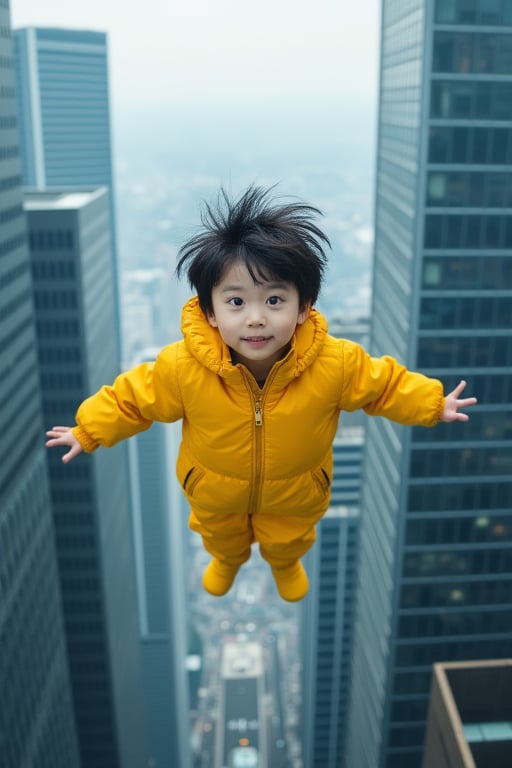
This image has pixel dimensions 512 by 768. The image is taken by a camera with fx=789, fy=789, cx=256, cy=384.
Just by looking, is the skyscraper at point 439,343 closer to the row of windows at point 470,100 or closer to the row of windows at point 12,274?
the row of windows at point 470,100

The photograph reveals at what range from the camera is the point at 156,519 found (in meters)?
75.1

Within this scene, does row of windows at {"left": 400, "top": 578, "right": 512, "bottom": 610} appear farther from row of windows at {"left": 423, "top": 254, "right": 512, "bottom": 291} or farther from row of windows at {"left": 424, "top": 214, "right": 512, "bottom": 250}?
row of windows at {"left": 424, "top": 214, "right": 512, "bottom": 250}

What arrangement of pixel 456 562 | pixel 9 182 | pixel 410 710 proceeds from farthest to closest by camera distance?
pixel 410 710, pixel 456 562, pixel 9 182

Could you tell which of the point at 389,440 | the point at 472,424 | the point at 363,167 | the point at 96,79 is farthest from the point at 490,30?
the point at 363,167

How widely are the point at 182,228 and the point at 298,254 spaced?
4.50 ft

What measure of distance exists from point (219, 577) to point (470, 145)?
65.1ft

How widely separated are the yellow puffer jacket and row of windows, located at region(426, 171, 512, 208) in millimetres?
19473

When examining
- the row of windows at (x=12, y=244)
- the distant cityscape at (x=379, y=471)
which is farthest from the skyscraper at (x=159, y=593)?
the row of windows at (x=12, y=244)

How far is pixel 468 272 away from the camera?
89.3ft

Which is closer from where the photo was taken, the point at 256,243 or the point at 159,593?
the point at 256,243

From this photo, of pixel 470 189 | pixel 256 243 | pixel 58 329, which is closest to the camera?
pixel 256 243

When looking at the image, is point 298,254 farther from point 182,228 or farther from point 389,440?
point 389,440

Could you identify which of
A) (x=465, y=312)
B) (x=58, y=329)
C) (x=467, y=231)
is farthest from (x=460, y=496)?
(x=58, y=329)

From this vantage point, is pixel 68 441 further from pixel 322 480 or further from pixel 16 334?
pixel 16 334
